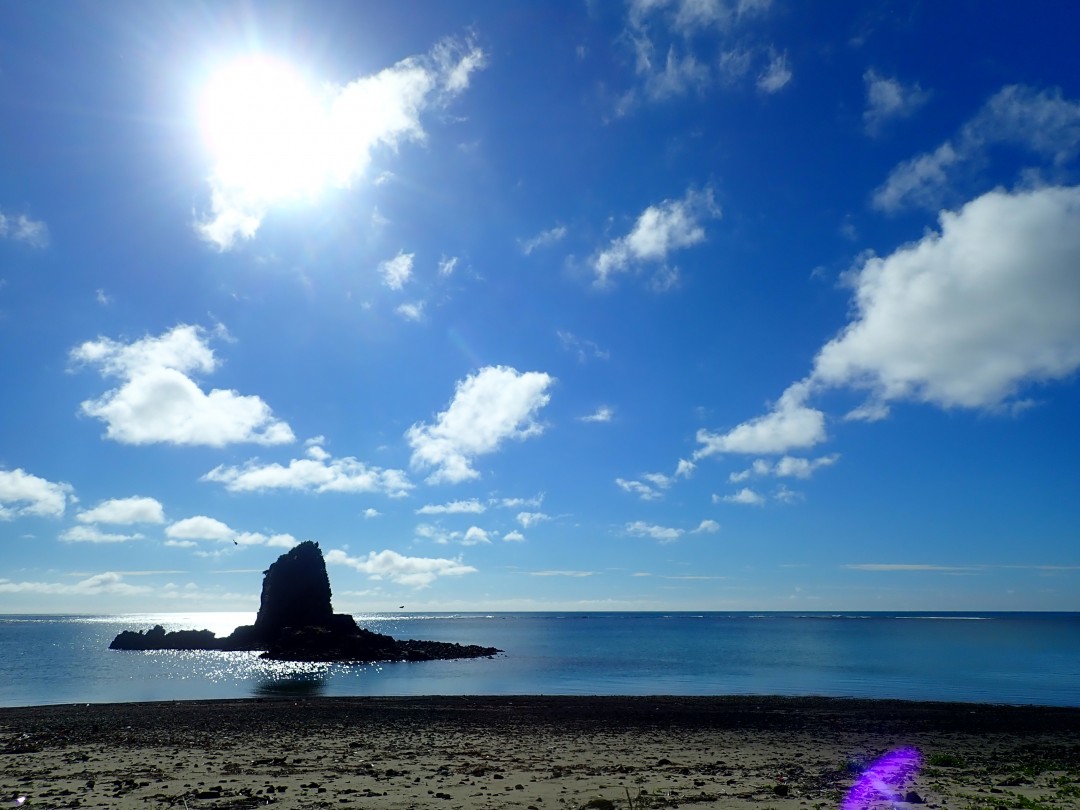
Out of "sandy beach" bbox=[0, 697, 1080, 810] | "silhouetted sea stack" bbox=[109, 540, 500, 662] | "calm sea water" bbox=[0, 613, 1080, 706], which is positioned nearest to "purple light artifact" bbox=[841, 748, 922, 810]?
"sandy beach" bbox=[0, 697, 1080, 810]

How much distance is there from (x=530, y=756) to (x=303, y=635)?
103m

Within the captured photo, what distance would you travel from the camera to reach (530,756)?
22.6 metres

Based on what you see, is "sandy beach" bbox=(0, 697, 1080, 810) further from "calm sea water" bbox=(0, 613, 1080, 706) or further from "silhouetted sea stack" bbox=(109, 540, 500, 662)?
"silhouetted sea stack" bbox=(109, 540, 500, 662)

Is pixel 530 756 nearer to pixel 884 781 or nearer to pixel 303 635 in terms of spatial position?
pixel 884 781

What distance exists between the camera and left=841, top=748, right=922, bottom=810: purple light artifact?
51.1 feet

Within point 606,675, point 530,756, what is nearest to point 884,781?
point 530,756

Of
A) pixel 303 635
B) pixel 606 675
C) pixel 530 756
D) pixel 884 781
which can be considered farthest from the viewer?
pixel 303 635

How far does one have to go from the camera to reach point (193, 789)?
1717 cm

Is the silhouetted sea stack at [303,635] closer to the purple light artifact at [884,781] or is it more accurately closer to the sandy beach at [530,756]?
the sandy beach at [530,756]

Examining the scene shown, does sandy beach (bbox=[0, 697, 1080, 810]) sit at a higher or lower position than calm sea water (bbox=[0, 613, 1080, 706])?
higher

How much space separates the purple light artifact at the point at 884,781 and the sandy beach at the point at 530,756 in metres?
0.24

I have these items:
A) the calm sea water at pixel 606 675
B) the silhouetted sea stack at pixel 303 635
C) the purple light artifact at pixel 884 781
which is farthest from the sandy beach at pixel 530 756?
the silhouetted sea stack at pixel 303 635

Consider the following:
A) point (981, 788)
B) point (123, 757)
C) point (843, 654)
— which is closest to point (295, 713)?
point (123, 757)

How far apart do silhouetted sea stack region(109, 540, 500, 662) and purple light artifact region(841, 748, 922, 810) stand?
87.2 m
